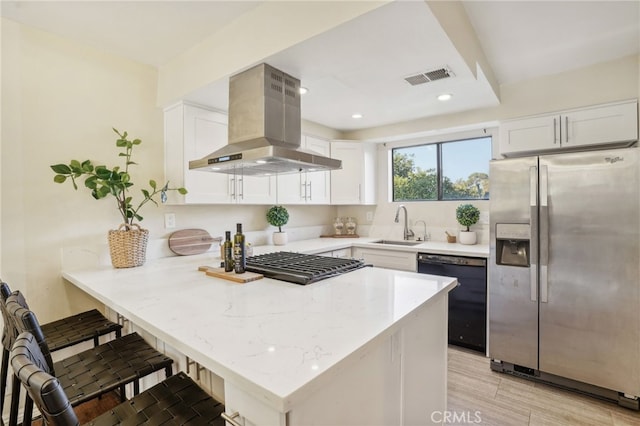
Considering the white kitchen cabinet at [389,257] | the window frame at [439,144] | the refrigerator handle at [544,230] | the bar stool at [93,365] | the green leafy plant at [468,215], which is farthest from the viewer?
the window frame at [439,144]

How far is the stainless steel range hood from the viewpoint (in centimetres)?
191

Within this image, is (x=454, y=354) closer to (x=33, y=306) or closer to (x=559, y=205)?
(x=559, y=205)

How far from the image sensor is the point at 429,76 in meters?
2.16

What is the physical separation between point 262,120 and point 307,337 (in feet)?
4.65

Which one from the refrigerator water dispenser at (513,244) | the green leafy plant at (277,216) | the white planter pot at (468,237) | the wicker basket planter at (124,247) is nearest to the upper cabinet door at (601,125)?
the refrigerator water dispenser at (513,244)

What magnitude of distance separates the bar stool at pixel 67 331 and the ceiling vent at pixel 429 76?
8.09 ft

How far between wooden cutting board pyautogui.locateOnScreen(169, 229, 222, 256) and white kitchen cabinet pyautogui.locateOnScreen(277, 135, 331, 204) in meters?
0.77

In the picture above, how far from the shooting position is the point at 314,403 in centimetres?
85

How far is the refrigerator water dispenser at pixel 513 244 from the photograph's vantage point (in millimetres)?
2346

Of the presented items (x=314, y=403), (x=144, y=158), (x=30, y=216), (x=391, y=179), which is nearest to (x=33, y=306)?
(x=30, y=216)

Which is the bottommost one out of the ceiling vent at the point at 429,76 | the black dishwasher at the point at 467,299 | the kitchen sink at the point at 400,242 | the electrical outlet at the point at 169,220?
the black dishwasher at the point at 467,299

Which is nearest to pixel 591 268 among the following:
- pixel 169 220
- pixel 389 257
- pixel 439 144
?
pixel 389 257

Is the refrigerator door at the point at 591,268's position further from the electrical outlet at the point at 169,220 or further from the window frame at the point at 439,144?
the electrical outlet at the point at 169,220

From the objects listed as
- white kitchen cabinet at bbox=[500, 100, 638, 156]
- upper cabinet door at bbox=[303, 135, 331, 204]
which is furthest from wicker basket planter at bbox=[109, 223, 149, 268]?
white kitchen cabinet at bbox=[500, 100, 638, 156]
